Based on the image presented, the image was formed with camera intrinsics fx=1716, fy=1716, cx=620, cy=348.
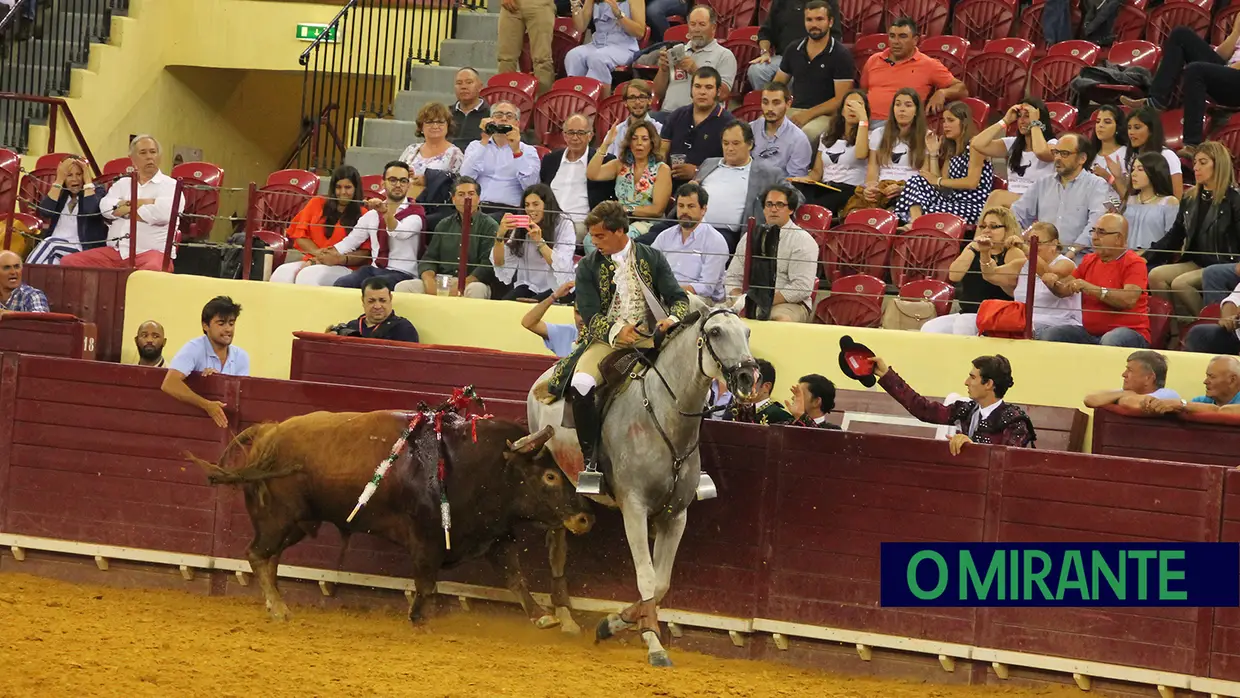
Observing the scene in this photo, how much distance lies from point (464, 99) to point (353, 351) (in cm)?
352

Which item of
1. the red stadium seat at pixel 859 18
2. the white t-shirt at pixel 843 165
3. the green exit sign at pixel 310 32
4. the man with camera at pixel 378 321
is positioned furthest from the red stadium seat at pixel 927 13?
the green exit sign at pixel 310 32

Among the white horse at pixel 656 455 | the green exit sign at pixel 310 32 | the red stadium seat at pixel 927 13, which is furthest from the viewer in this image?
the green exit sign at pixel 310 32

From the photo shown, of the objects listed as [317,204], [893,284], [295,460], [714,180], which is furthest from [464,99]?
[295,460]

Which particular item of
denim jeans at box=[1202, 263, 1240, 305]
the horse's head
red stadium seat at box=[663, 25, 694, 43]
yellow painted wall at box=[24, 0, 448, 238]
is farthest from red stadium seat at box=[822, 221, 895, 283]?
yellow painted wall at box=[24, 0, 448, 238]

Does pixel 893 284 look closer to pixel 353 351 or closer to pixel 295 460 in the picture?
pixel 353 351

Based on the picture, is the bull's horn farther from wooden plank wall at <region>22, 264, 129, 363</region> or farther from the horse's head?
wooden plank wall at <region>22, 264, 129, 363</region>

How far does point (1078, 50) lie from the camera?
13.7 meters

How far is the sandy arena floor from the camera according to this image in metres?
7.63

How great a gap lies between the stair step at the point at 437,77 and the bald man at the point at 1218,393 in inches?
327

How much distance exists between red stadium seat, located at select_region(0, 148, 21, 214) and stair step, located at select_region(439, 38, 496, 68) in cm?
407

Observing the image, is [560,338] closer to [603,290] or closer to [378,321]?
[378,321]

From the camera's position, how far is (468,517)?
9055 mm

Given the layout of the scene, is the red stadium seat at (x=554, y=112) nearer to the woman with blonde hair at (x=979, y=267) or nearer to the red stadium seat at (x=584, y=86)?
the red stadium seat at (x=584, y=86)

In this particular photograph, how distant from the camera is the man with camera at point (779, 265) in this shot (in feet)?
37.2
